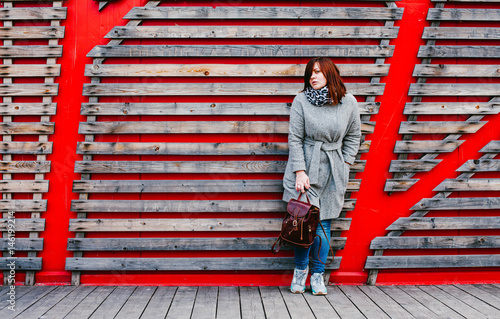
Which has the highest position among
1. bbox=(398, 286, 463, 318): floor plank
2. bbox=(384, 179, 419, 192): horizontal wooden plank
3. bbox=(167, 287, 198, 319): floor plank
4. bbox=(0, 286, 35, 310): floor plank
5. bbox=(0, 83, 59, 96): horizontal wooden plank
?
bbox=(0, 83, 59, 96): horizontal wooden plank

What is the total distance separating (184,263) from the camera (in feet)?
11.7

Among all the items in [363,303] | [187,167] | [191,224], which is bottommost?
[363,303]

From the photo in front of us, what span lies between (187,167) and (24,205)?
5.37ft

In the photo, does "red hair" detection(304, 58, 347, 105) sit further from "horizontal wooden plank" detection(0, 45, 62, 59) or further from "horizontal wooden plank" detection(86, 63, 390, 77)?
"horizontal wooden plank" detection(0, 45, 62, 59)

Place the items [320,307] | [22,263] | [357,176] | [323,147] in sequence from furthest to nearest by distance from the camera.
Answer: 1. [357,176]
2. [22,263]
3. [323,147]
4. [320,307]

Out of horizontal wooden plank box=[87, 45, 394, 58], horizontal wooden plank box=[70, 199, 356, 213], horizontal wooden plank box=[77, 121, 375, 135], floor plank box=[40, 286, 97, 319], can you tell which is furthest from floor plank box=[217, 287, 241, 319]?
horizontal wooden plank box=[87, 45, 394, 58]

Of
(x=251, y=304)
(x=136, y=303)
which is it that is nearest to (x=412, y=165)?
(x=251, y=304)

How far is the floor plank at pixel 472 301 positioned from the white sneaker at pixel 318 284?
1.18 meters

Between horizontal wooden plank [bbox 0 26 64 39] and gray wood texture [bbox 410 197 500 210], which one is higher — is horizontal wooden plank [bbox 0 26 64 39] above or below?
above

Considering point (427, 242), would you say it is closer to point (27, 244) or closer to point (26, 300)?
point (26, 300)

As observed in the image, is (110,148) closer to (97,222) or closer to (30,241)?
(97,222)

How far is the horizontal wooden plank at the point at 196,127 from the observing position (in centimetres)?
356

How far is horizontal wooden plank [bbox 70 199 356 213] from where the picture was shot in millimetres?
3547

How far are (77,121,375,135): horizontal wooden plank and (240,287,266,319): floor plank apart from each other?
4.93ft
